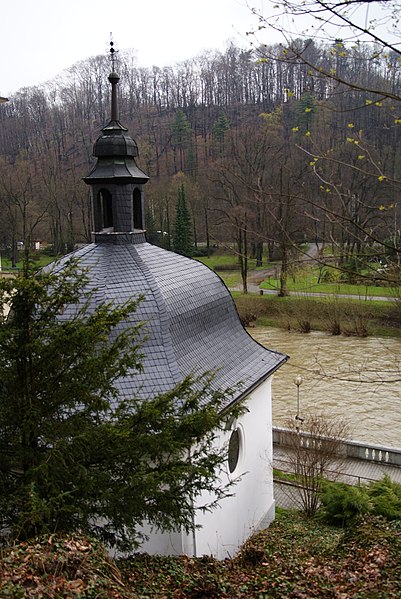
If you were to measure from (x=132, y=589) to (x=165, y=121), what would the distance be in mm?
66310

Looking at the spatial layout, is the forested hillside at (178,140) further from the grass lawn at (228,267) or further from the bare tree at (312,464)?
the bare tree at (312,464)

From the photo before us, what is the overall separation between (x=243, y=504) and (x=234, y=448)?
3.34 feet

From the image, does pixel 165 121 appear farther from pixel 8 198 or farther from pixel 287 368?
pixel 287 368

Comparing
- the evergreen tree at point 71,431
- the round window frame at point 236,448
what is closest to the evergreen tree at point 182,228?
the round window frame at point 236,448

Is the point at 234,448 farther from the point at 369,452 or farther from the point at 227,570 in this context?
the point at 369,452

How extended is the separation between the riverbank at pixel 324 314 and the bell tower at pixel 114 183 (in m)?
20.1

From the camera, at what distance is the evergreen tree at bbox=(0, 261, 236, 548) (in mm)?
5930

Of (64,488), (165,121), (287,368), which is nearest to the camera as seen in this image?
(64,488)

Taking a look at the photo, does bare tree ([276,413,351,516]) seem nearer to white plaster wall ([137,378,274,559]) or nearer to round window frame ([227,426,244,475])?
white plaster wall ([137,378,274,559])

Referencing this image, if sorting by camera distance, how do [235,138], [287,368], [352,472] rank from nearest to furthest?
1. [352,472]
2. [287,368]
3. [235,138]

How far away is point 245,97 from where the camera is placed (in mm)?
71750

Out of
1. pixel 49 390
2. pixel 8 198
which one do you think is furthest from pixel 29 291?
pixel 8 198

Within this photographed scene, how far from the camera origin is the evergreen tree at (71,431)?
5.93 meters

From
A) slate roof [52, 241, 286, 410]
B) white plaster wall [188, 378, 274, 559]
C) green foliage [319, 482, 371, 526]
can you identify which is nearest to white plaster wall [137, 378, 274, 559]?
white plaster wall [188, 378, 274, 559]
